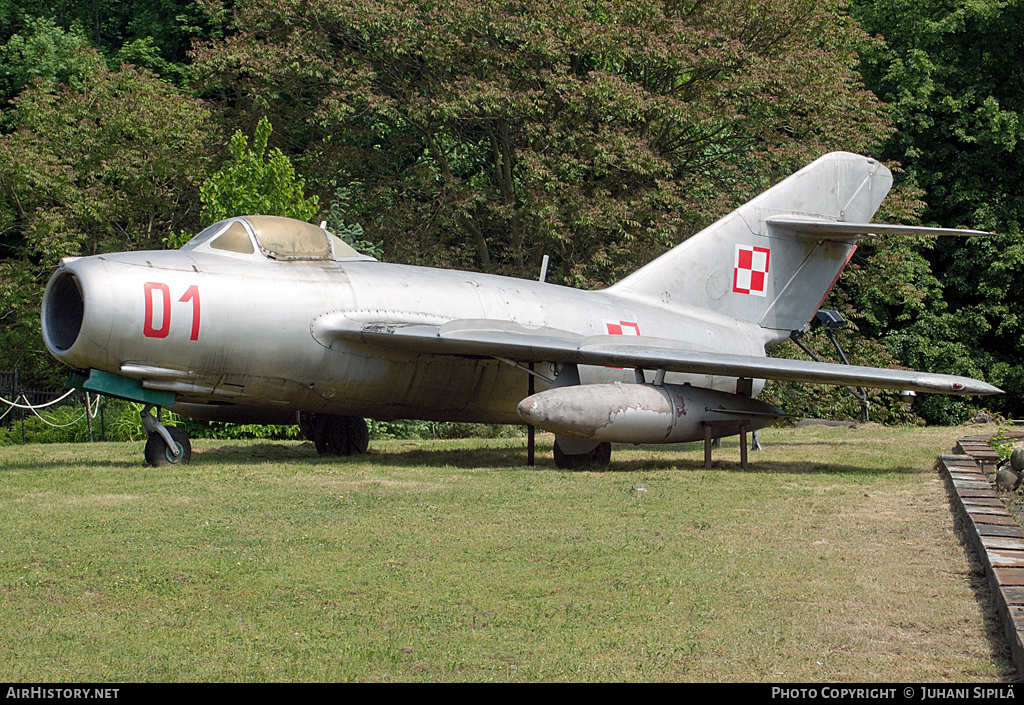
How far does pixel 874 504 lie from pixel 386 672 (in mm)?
6172

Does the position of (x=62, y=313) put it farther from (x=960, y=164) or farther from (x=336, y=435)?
(x=960, y=164)

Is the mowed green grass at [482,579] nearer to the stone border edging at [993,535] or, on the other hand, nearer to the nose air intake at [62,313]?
the stone border edging at [993,535]

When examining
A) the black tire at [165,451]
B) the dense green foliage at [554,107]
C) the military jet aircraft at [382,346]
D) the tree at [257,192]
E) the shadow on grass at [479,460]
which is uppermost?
the dense green foliage at [554,107]

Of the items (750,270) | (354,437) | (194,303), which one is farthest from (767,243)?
(194,303)

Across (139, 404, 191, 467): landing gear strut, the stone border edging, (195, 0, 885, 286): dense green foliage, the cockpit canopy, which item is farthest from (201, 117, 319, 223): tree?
the stone border edging

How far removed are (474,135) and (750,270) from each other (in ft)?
41.6

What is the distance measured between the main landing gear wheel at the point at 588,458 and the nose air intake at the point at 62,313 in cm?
588

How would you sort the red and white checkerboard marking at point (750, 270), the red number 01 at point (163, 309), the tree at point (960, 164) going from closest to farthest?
the red number 01 at point (163, 309)
the red and white checkerboard marking at point (750, 270)
the tree at point (960, 164)

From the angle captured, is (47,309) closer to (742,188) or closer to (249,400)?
(249,400)

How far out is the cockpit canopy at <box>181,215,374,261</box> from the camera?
482 inches

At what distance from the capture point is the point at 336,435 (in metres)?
14.8

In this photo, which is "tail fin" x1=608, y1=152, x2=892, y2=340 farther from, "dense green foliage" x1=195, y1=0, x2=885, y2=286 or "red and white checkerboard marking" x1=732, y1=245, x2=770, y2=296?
"dense green foliage" x1=195, y1=0, x2=885, y2=286

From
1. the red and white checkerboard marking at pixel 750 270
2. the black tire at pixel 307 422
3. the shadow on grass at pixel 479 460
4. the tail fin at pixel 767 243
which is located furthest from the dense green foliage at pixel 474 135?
the red and white checkerboard marking at pixel 750 270

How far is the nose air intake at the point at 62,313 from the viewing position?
11.4m
